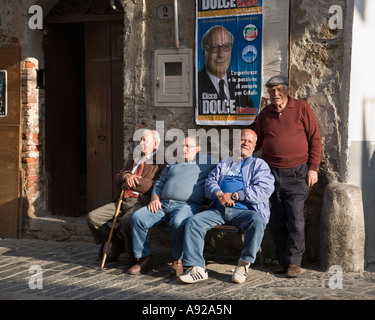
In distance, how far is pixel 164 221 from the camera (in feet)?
20.0

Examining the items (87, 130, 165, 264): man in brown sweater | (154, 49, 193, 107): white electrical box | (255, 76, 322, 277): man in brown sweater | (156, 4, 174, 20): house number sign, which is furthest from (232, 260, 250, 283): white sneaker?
(156, 4, 174, 20): house number sign

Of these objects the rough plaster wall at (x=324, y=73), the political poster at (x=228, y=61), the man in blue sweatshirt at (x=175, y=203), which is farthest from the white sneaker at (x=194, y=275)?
the political poster at (x=228, y=61)

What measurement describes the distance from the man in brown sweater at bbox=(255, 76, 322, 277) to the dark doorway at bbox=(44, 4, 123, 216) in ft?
8.41

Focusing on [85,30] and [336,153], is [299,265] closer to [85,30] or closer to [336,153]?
[336,153]

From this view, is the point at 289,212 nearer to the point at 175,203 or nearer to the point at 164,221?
the point at 175,203

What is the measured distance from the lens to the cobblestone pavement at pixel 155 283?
5.20m

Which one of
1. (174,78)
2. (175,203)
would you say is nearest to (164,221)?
(175,203)

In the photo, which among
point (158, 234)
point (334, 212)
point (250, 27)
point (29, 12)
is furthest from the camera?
point (29, 12)

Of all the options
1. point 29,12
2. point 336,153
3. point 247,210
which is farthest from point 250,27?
point 29,12

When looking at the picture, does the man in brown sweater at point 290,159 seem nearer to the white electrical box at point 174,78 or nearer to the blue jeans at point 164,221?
the blue jeans at point 164,221

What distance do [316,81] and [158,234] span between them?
8.10ft

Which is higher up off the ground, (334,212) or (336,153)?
(336,153)

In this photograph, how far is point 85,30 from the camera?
805 cm

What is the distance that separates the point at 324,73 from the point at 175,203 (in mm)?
1983
